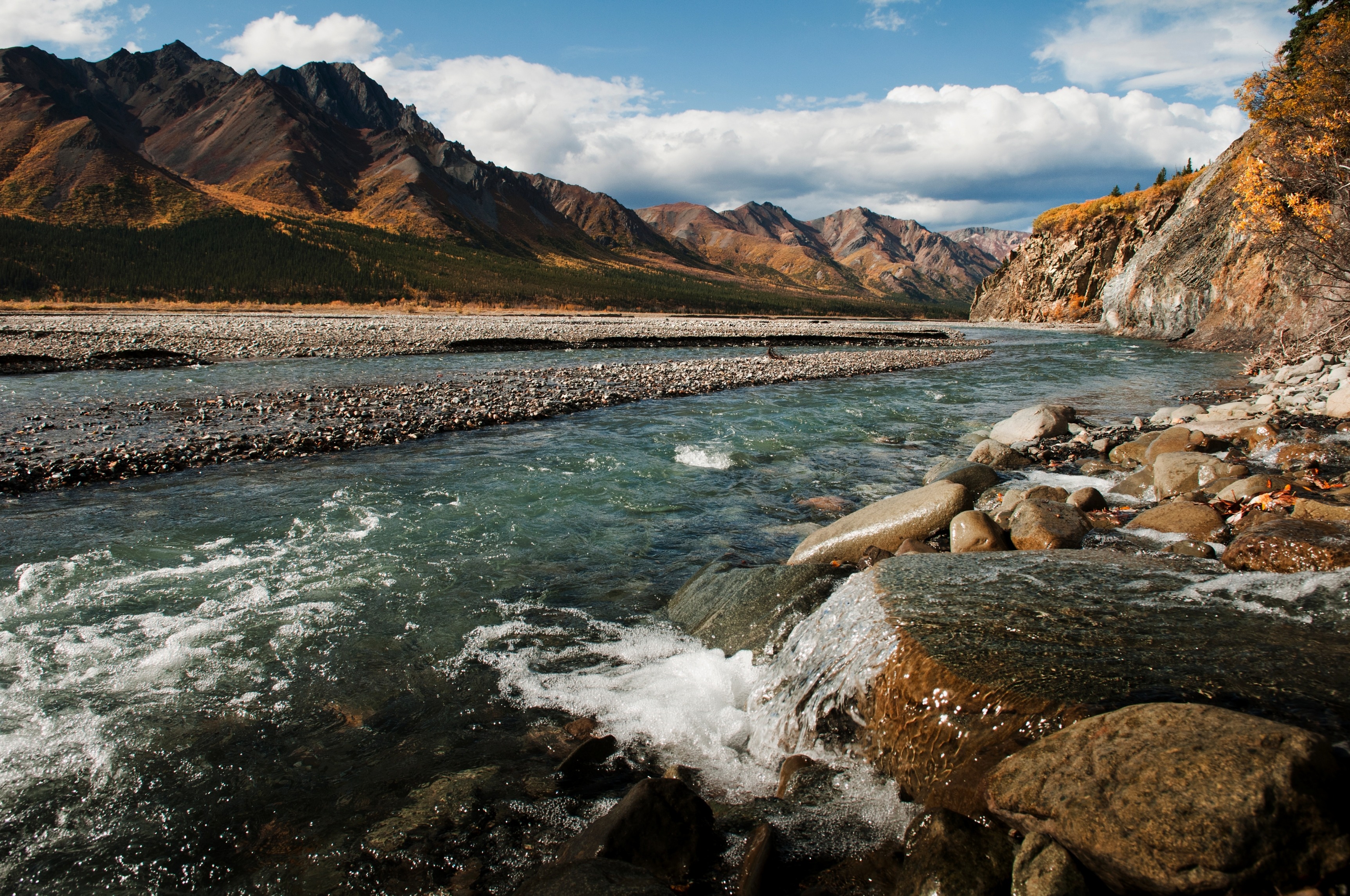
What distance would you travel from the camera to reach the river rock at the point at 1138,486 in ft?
34.2

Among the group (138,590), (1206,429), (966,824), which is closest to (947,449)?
(1206,429)

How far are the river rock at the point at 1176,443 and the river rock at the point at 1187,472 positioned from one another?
1.59 meters

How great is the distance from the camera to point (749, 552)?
9031 millimetres

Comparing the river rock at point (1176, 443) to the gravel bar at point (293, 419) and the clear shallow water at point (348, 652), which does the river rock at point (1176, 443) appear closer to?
the clear shallow water at point (348, 652)

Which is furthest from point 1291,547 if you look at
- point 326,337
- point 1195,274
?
point 1195,274

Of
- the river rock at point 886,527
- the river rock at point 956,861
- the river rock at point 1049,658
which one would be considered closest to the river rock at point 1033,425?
the river rock at point 886,527

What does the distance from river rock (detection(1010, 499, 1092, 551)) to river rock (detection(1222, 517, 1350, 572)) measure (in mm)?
1568

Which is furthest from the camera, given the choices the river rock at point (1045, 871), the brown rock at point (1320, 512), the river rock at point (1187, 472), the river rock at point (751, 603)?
the river rock at point (1187, 472)

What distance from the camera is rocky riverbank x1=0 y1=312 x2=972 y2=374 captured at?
96.4 ft

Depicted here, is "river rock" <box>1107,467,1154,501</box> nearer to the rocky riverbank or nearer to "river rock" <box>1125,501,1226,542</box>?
"river rock" <box>1125,501,1226,542</box>

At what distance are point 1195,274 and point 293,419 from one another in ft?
165

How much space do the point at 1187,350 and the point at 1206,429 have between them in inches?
1266

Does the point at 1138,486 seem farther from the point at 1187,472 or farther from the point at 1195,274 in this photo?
the point at 1195,274

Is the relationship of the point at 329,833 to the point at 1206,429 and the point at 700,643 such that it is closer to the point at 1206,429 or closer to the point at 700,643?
the point at 700,643
